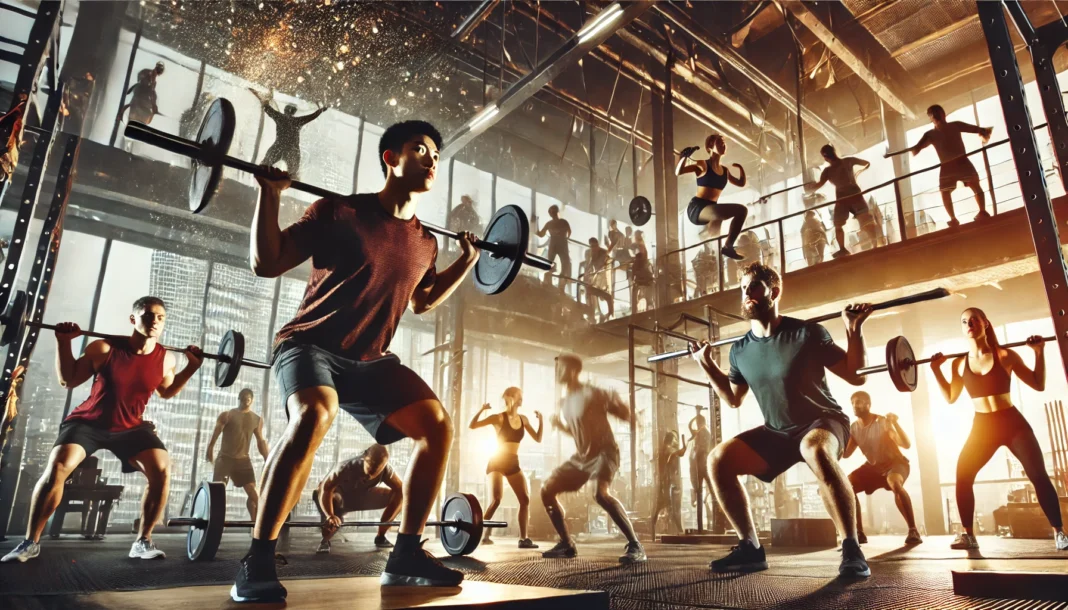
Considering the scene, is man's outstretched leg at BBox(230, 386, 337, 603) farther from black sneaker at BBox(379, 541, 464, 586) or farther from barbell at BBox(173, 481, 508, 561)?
barbell at BBox(173, 481, 508, 561)

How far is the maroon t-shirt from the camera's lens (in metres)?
1.81

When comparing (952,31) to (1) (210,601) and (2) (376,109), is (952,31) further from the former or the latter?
(1) (210,601)

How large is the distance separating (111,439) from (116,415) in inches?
4.7

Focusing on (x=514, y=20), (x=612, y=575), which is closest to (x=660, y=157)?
(x=514, y=20)

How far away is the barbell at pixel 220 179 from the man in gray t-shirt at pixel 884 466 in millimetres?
4002

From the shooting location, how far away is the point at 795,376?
9.36 feet

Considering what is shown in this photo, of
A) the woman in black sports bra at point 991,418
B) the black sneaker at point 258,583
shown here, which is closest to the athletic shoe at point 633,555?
the woman in black sports bra at point 991,418

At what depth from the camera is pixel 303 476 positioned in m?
1.67

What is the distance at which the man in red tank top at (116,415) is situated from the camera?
3.17 meters

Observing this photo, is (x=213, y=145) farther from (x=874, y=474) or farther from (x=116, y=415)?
(x=874, y=474)

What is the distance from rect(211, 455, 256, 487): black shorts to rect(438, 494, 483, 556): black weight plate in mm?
3891

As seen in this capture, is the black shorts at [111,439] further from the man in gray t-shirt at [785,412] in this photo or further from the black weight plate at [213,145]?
the man in gray t-shirt at [785,412]

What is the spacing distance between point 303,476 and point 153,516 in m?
2.34

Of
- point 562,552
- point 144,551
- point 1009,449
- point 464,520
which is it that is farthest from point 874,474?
point 144,551
